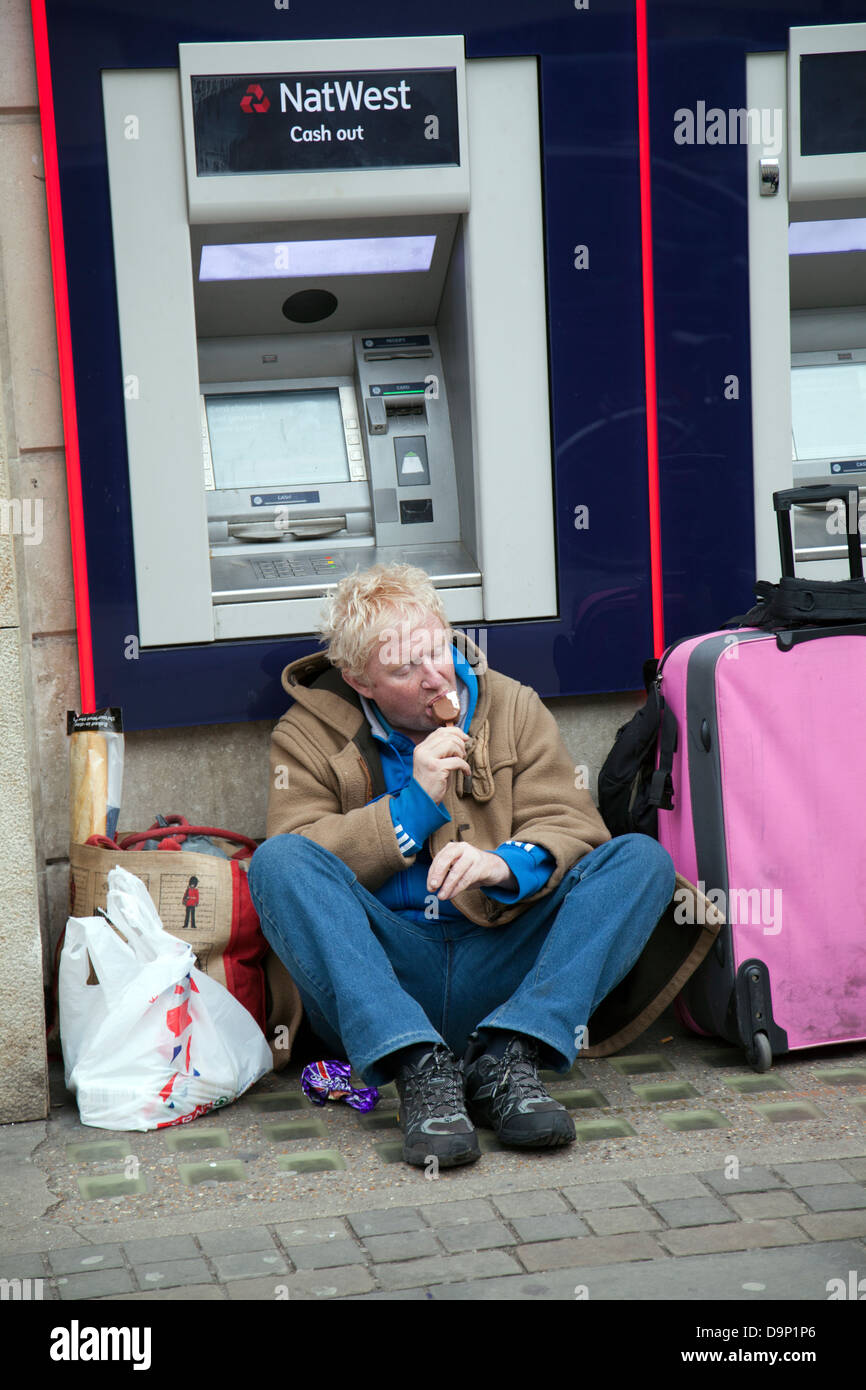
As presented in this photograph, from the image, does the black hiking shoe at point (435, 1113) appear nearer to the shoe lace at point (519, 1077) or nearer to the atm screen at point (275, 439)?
the shoe lace at point (519, 1077)

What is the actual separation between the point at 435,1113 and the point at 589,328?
6.47ft

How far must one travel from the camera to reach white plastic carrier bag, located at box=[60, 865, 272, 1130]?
2.78 meters

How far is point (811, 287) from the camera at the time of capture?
3828 mm

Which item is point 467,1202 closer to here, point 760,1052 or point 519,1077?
point 519,1077

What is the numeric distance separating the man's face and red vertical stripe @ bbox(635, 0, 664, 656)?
77 cm

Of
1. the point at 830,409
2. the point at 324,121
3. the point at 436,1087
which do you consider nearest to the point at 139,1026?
the point at 436,1087

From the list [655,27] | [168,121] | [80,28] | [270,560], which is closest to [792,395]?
[655,27]

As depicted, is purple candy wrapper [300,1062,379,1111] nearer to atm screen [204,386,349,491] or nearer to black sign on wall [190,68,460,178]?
atm screen [204,386,349,491]

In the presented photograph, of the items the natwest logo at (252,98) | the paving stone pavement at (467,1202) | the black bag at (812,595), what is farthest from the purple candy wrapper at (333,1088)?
the natwest logo at (252,98)

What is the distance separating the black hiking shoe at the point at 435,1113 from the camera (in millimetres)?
2482

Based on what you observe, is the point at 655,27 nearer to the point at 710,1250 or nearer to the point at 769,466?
the point at 769,466

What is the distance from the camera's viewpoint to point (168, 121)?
326 cm

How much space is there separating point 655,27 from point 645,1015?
2.38 metres

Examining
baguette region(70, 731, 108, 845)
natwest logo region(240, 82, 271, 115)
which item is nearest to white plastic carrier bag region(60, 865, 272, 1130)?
baguette region(70, 731, 108, 845)
